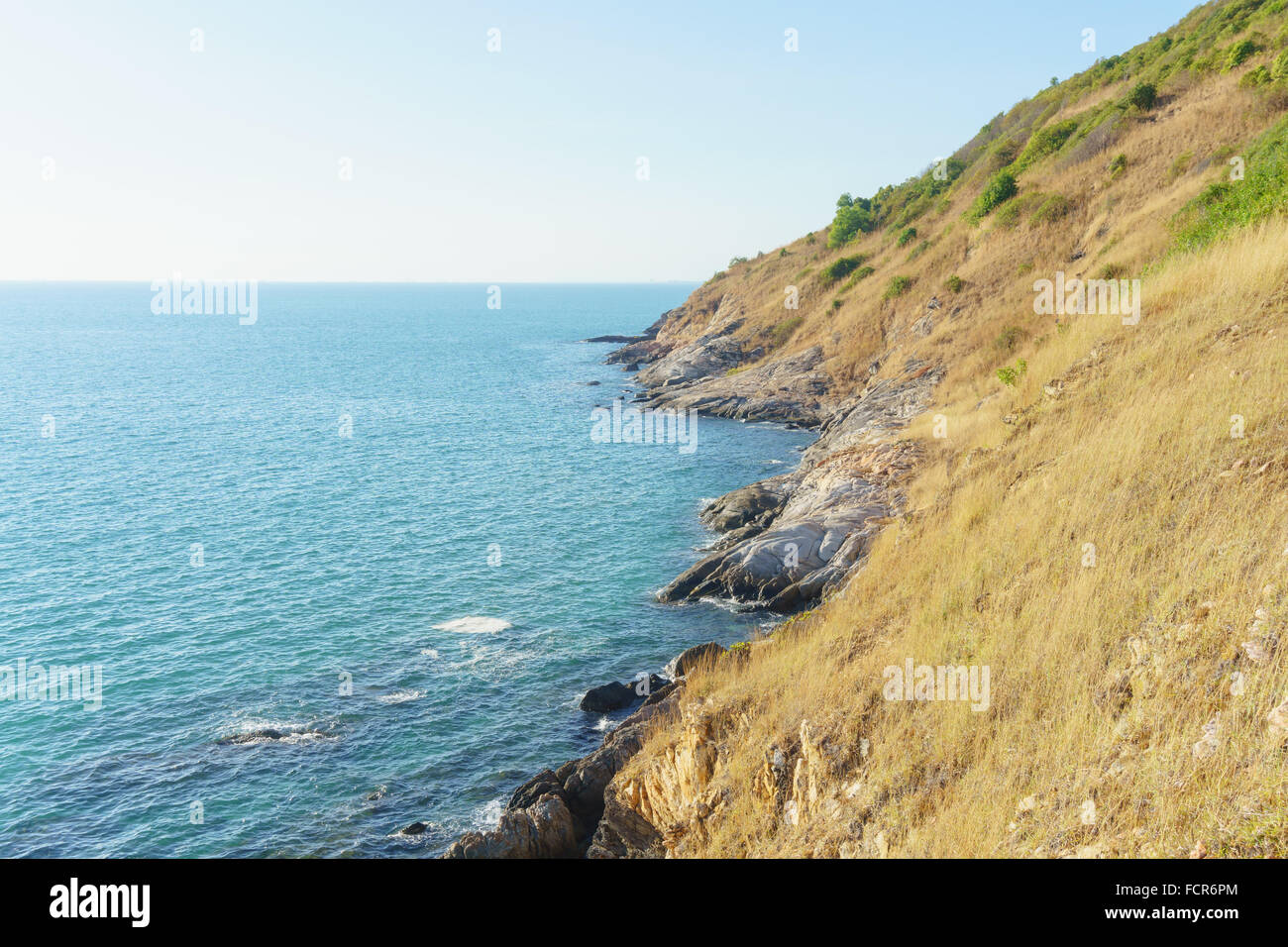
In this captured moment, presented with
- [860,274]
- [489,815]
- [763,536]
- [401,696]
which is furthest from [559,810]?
[860,274]

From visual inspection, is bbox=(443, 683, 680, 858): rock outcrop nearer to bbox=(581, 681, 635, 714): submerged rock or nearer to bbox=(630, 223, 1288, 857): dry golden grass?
bbox=(630, 223, 1288, 857): dry golden grass

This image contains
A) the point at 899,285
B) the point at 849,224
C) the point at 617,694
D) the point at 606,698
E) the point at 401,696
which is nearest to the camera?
the point at 606,698

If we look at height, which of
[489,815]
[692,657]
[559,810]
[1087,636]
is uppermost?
[1087,636]

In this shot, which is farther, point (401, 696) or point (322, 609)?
point (322, 609)

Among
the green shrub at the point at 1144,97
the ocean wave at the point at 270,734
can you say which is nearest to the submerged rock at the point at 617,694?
the ocean wave at the point at 270,734

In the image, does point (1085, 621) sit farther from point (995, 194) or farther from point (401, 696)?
point (995, 194)

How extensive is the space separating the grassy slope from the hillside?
0.16 feet

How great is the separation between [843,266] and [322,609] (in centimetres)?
6643

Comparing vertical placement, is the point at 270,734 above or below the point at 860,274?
below

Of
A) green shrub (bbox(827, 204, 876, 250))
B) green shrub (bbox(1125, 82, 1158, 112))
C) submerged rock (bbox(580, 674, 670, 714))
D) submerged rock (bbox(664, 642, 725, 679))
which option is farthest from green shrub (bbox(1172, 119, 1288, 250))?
green shrub (bbox(827, 204, 876, 250))

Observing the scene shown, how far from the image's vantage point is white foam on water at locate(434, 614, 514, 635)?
33.0m

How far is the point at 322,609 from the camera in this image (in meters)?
35.2

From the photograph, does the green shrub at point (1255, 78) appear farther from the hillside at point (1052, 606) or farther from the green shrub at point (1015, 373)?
the green shrub at point (1015, 373)
